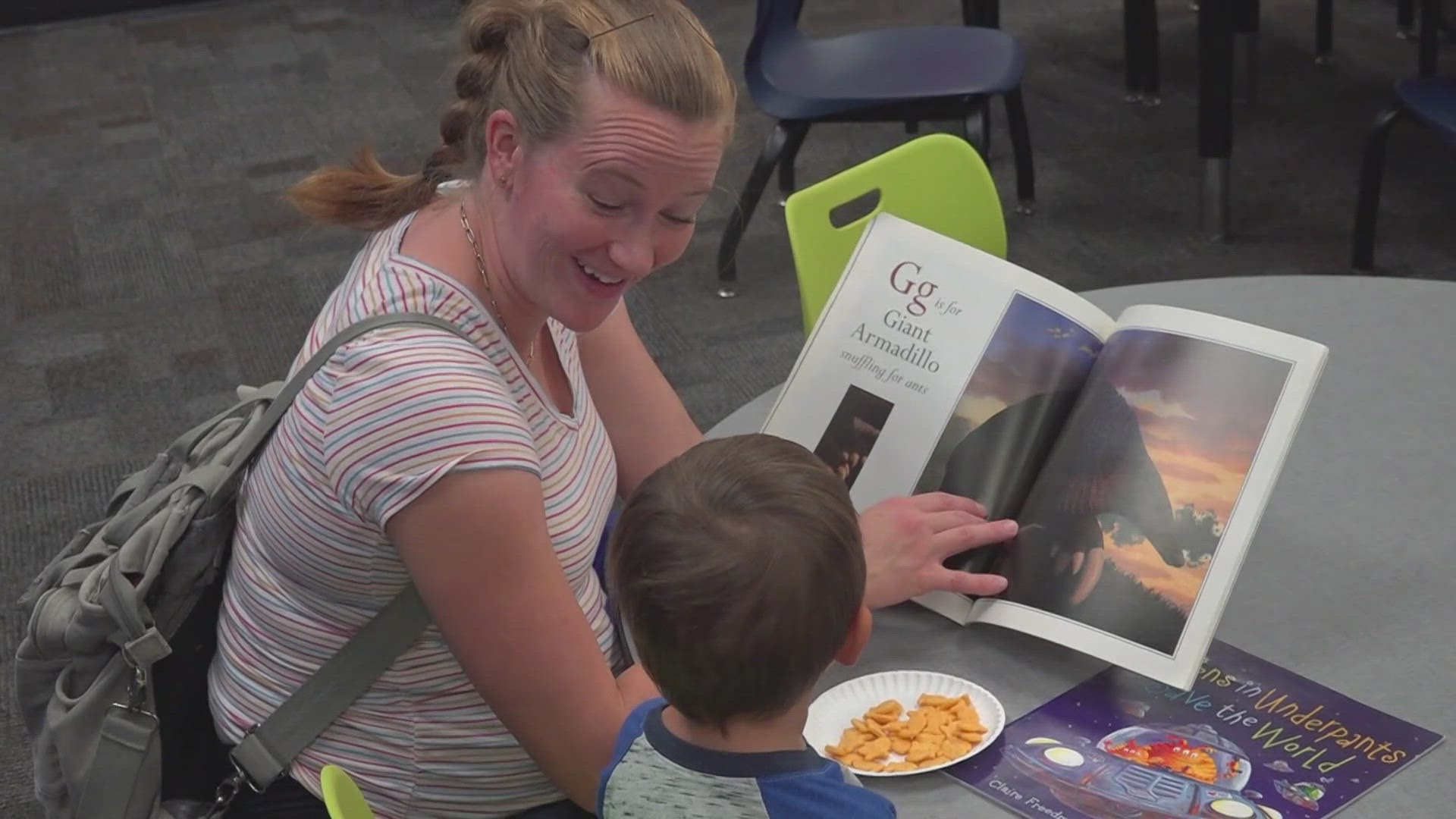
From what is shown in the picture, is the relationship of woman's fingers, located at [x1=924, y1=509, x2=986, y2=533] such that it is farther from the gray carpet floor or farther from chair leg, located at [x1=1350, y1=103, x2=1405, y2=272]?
chair leg, located at [x1=1350, y1=103, x2=1405, y2=272]

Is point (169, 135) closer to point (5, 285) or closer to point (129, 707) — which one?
point (5, 285)

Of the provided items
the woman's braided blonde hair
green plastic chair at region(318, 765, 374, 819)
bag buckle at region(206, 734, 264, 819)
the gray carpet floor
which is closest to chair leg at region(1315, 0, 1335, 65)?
the gray carpet floor

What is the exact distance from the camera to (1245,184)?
3.61m

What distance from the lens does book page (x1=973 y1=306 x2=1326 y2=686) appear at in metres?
0.99

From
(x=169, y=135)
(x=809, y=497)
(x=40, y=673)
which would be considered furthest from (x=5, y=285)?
(x=809, y=497)

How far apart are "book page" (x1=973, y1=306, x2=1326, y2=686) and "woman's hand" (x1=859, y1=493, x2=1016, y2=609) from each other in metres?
0.02

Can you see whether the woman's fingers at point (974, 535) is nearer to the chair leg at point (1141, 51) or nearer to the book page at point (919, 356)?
the book page at point (919, 356)

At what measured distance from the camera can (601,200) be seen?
3.40 feet

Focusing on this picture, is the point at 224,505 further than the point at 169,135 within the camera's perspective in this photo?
No

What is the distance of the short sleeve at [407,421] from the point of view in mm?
960

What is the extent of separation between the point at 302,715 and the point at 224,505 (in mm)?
170

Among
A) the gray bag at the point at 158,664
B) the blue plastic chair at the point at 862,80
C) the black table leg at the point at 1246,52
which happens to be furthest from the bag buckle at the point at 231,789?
the black table leg at the point at 1246,52

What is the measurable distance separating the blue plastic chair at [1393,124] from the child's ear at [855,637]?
2.33 m

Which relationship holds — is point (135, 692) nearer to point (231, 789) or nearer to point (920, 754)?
point (231, 789)
